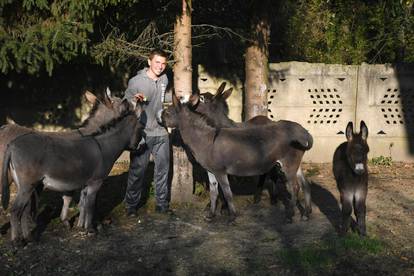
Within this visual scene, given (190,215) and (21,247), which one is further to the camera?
(190,215)

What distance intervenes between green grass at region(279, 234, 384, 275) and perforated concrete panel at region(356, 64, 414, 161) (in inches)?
223

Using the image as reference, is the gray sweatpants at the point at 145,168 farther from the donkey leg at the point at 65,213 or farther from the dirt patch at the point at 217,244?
the donkey leg at the point at 65,213

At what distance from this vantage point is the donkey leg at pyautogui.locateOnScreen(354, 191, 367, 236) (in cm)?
607

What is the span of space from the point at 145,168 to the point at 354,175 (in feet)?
9.63

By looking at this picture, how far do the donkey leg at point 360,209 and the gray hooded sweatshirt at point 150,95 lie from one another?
286 centimetres

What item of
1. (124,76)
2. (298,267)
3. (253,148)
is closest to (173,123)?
(253,148)

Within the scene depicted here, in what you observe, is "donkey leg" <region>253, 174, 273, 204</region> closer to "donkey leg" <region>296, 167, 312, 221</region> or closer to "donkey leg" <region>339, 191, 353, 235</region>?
"donkey leg" <region>296, 167, 312, 221</region>

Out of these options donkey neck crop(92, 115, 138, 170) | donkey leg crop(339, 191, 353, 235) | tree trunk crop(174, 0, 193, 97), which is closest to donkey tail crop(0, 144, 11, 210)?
donkey neck crop(92, 115, 138, 170)

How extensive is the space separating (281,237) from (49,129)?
657 cm

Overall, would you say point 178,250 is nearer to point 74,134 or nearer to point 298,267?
point 298,267

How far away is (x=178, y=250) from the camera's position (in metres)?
5.89

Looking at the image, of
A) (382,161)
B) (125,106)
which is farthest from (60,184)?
(382,161)

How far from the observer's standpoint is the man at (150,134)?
7094 millimetres

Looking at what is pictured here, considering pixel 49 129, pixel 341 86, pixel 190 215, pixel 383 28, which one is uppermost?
pixel 383 28
